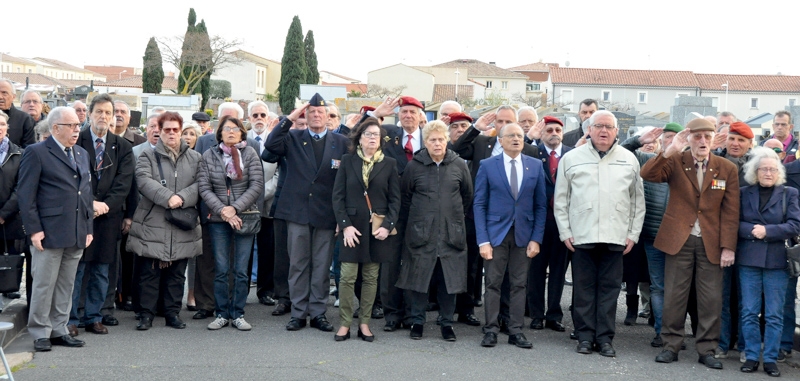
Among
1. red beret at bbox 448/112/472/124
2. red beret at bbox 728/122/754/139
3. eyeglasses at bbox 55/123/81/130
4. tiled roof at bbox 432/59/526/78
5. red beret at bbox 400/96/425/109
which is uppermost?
tiled roof at bbox 432/59/526/78

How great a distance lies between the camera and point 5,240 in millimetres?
7039

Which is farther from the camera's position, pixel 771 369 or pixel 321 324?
pixel 321 324

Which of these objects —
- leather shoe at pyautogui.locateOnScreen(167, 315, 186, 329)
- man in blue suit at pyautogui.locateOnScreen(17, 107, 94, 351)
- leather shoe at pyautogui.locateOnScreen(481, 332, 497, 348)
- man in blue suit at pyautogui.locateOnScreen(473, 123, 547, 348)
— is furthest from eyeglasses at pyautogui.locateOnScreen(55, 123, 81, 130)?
leather shoe at pyautogui.locateOnScreen(481, 332, 497, 348)

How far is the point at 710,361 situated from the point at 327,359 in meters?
3.16

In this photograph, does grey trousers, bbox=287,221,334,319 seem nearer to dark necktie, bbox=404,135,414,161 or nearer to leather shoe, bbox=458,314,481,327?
dark necktie, bbox=404,135,414,161

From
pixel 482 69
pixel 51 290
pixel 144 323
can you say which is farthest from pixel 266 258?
pixel 482 69

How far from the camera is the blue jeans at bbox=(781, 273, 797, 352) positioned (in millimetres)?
6988

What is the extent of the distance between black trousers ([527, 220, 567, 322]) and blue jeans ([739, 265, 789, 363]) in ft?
5.82

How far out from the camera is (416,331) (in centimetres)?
735

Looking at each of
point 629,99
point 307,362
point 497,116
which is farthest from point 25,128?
point 629,99

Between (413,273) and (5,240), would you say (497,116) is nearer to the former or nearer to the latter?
(413,273)

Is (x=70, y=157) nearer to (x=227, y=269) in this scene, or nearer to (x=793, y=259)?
(x=227, y=269)

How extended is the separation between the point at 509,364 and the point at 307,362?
1621 mm

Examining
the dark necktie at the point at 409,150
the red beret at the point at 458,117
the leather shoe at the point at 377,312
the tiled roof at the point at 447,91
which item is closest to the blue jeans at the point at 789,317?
the red beret at the point at 458,117
